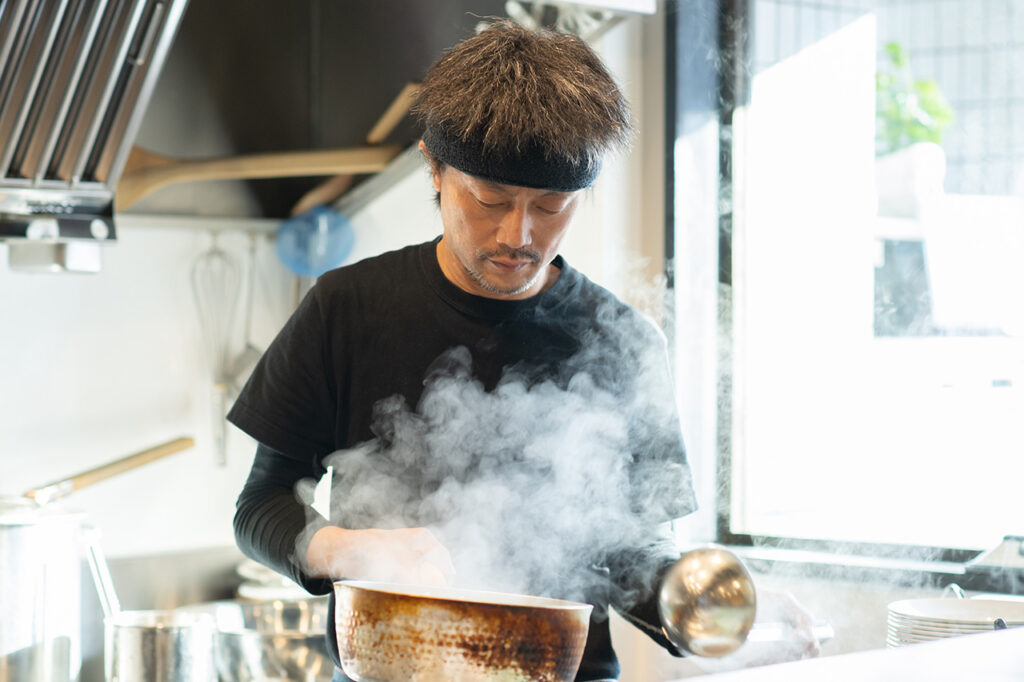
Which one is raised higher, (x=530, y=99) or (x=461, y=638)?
(x=530, y=99)

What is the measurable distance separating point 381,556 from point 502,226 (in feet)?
1.47

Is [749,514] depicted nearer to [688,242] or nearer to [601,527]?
[688,242]

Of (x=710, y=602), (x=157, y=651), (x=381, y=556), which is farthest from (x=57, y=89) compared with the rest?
(x=710, y=602)

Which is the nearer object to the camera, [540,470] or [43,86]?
[540,470]

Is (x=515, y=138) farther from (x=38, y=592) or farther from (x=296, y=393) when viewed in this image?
(x=38, y=592)

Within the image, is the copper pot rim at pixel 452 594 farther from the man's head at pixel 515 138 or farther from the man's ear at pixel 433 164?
the man's ear at pixel 433 164

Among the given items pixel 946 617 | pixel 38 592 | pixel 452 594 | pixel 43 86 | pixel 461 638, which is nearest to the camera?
pixel 461 638

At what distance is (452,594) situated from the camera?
1.04m

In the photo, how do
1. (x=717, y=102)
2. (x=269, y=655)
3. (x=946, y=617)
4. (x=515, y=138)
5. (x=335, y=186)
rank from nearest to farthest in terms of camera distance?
1. (x=515, y=138)
2. (x=946, y=617)
3. (x=269, y=655)
4. (x=717, y=102)
5. (x=335, y=186)

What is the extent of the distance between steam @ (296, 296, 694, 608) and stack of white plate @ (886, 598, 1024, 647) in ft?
1.37

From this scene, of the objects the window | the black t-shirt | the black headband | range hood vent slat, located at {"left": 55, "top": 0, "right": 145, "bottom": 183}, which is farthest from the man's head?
the window

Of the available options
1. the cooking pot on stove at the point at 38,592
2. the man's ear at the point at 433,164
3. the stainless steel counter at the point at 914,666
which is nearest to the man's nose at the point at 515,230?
the man's ear at the point at 433,164

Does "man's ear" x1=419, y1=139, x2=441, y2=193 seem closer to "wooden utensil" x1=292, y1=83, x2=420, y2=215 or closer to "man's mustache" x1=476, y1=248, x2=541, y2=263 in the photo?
"man's mustache" x1=476, y1=248, x2=541, y2=263

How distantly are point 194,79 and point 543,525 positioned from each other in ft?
6.13
